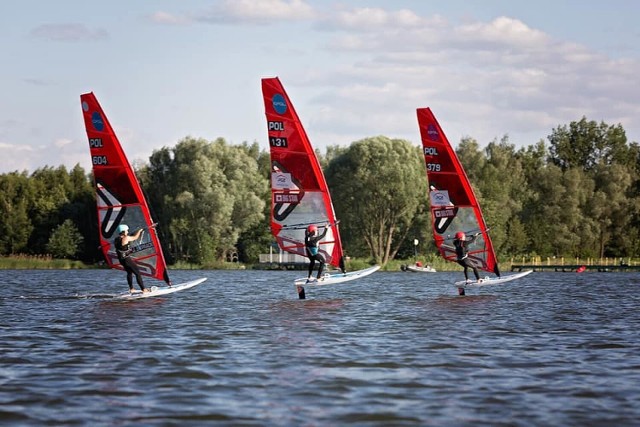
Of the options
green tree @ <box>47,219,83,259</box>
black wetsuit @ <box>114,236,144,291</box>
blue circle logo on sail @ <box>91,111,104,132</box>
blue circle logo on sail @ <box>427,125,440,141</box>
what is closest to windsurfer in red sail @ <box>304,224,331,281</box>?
black wetsuit @ <box>114,236,144,291</box>

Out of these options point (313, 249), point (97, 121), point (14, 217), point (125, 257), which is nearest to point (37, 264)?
point (14, 217)

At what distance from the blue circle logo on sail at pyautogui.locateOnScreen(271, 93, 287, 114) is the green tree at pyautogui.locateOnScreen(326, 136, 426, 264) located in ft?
154

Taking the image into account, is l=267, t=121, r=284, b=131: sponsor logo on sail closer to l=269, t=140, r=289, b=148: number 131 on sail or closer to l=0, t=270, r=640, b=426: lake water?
l=269, t=140, r=289, b=148: number 131 on sail

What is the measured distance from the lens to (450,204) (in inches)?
1452

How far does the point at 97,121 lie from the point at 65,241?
190ft

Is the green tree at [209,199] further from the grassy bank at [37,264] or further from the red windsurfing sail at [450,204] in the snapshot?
the red windsurfing sail at [450,204]

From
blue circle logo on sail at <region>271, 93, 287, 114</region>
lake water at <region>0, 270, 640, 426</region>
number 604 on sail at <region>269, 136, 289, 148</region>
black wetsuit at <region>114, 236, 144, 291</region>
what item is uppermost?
blue circle logo on sail at <region>271, 93, 287, 114</region>

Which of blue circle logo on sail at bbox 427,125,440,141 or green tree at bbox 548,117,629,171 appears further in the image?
green tree at bbox 548,117,629,171

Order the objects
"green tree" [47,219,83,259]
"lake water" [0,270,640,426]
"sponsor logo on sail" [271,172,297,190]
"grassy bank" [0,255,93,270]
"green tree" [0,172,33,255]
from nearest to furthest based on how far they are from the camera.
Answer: "lake water" [0,270,640,426] < "sponsor logo on sail" [271,172,297,190] < "grassy bank" [0,255,93,270] < "green tree" [47,219,83,259] < "green tree" [0,172,33,255]

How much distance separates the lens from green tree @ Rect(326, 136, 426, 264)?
79.7 metres

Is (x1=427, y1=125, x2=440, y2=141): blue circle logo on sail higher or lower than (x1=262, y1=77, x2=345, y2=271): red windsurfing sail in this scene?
higher

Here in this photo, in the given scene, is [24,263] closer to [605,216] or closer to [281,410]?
[605,216]

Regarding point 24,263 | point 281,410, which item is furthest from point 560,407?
point 24,263

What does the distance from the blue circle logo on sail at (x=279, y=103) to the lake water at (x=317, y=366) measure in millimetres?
7021
